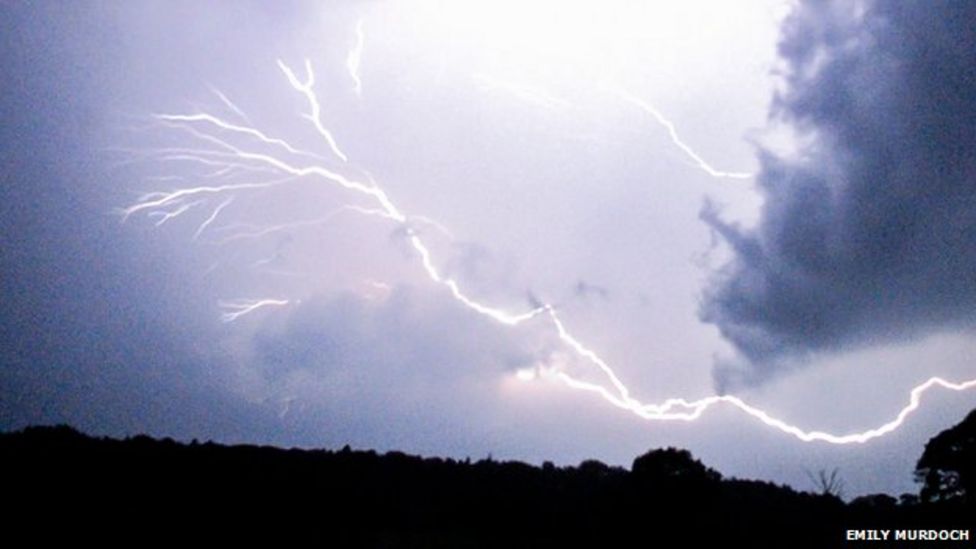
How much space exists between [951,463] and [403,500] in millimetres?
15908

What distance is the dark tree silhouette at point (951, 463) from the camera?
1986 centimetres

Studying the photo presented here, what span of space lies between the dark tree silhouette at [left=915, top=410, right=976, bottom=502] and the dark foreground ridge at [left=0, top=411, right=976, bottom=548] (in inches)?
1.6

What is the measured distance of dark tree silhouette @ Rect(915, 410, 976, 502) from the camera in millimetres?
19859

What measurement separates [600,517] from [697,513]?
7.10 feet

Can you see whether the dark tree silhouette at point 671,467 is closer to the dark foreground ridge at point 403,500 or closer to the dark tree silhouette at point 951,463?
the dark foreground ridge at point 403,500

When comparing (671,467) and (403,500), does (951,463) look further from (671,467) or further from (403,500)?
(403,500)

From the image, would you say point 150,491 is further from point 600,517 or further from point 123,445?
point 600,517

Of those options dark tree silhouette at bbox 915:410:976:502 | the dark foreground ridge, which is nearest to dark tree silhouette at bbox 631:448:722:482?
the dark foreground ridge

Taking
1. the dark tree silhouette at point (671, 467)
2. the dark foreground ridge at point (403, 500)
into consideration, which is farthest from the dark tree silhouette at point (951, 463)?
the dark tree silhouette at point (671, 467)

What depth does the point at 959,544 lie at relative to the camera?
14.9 meters

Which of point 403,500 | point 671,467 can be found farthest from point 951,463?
point 403,500

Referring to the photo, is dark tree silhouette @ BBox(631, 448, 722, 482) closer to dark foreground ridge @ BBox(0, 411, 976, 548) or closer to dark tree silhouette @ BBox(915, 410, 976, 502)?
dark foreground ridge @ BBox(0, 411, 976, 548)

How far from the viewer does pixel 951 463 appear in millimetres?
20297

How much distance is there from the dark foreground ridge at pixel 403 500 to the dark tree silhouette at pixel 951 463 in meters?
0.04
